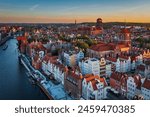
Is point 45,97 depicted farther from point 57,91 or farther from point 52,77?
point 52,77

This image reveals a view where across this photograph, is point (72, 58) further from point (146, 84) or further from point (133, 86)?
point (146, 84)

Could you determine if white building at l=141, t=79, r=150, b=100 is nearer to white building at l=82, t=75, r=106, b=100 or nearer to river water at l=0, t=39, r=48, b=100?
white building at l=82, t=75, r=106, b=100

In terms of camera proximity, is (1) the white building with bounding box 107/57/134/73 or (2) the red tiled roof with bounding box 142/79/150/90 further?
(1) the white building with bounding box 107/57/134/73

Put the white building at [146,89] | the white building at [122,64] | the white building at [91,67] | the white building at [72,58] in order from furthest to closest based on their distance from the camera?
the white building at [72,58] → the white building at [122,64] → the white building at [91,67] → the white building at [146,89]

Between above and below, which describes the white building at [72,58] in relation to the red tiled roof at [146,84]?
below

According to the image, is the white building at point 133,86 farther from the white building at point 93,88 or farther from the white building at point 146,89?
the white building at point 93,88

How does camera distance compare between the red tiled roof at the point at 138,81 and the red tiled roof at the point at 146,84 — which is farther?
the red tiled roof at the point at 138,81

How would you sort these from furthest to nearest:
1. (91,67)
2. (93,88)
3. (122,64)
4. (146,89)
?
(122,64) → (91,67) → (93,88) → (146,89)

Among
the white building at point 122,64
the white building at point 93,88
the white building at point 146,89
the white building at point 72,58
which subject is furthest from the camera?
the white building at point 72,58

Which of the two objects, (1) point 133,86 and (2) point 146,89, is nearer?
(2) point 146,89

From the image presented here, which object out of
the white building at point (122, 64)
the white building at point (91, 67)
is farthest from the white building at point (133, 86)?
the white building at point (122, 64)

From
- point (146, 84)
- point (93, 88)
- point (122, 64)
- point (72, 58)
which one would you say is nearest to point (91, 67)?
point (122, 64)

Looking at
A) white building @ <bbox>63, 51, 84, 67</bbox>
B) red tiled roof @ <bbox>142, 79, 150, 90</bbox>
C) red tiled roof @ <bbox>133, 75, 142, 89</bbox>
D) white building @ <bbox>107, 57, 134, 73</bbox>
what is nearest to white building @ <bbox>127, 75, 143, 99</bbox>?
red tiled roof @ <bbox>133, 75, 142, 89</bbox>
